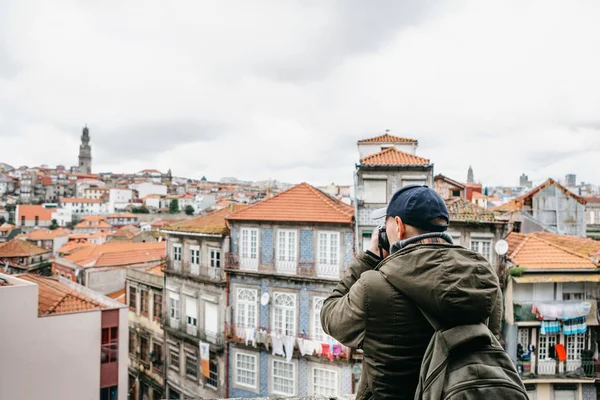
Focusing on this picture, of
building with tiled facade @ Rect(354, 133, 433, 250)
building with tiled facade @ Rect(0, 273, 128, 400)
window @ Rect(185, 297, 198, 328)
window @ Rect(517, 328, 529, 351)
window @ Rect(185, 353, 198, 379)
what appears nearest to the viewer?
building with tiled facade @ Rect(0, 273, 128, 400)

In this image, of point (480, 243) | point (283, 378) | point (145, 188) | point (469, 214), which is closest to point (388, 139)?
point (469, 214)

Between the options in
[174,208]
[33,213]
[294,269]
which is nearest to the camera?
[294,269]

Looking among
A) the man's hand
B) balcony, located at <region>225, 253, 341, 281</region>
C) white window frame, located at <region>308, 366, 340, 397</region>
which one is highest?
the man's hand

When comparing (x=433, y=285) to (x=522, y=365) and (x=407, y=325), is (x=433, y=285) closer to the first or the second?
(x=407, y=325)

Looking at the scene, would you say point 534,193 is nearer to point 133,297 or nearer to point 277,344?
point 277,344

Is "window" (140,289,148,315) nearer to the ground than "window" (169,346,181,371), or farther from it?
farther from it

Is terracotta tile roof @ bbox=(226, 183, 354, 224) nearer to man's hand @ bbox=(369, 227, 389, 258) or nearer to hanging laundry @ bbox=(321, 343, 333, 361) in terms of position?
hanging laundry @ bbox=(321, 343, 333, 361)

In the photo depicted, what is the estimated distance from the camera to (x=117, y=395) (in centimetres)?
1355

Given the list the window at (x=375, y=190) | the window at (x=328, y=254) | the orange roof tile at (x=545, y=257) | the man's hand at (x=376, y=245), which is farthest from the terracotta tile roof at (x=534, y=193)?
the man's hand at (x=376, y=245)

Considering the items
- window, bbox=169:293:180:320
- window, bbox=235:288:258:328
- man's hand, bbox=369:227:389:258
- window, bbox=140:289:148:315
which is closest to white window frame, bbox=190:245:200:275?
window, bbox=169:293:180:320

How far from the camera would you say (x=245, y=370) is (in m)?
17.2

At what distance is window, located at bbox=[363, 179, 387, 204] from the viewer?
1496cm

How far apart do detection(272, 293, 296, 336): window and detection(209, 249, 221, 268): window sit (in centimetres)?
302

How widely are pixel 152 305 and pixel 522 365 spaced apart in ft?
56.1
